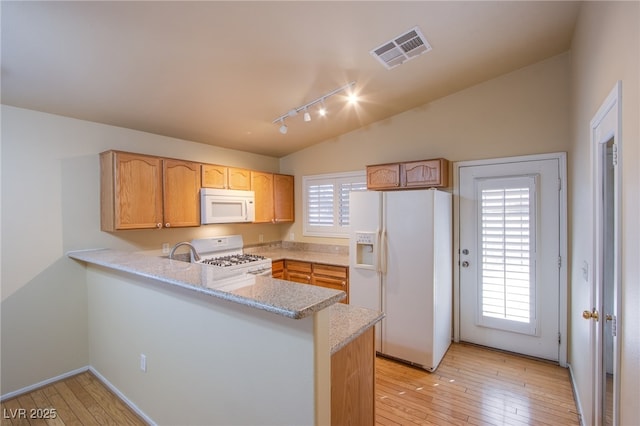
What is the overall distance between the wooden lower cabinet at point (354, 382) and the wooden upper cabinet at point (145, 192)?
8.02 feet

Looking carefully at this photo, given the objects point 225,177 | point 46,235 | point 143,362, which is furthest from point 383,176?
point 46,235

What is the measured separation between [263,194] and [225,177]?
696 millimetres

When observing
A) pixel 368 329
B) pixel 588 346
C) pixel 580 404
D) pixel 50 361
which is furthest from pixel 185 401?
pixel 580 404

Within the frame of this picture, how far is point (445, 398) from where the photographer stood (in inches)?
96.2

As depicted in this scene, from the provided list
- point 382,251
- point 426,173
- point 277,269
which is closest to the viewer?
point 382,251

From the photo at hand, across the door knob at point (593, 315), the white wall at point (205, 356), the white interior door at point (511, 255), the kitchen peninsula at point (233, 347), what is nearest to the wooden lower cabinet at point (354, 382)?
the kitchen peninsula at point (233, 347)

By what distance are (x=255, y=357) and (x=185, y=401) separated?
2.70ft

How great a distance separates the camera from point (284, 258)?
412 cm

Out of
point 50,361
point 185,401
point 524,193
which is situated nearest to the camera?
point 185,401

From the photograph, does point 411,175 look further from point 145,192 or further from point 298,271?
point 145,192

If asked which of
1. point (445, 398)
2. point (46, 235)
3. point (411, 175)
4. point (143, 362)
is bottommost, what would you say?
point (445, 398)

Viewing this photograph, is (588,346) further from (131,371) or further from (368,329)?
(131,371)

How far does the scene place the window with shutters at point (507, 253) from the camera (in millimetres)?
3045

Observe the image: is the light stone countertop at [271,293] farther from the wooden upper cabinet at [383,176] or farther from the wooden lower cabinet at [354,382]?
the wooden upper cabinet at [383,176]
